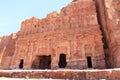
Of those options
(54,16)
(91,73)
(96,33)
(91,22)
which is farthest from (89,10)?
(91,73)

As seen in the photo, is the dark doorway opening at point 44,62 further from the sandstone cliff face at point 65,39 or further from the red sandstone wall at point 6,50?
the red sandstone wall at point 6,50

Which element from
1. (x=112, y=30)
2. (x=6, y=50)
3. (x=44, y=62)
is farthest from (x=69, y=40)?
(x=6, y=50)

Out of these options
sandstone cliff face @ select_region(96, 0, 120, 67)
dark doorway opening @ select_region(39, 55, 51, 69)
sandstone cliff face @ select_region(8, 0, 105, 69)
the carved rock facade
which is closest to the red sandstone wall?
the carved rock facade

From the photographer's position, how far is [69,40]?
909 inches

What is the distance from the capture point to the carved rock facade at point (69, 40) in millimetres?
20891

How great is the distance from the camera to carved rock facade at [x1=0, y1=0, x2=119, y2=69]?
20.9 meters

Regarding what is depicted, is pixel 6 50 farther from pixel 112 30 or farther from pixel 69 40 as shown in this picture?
pixel 112 30

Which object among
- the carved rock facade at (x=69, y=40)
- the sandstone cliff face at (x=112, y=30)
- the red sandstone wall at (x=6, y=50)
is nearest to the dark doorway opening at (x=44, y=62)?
the carved rock facade at (x=69, y=40)

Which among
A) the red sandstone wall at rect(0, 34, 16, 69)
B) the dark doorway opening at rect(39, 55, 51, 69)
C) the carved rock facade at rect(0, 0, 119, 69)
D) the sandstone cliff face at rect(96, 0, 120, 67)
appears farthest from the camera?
the red sandstone wall at rect(0, 34, 16, 69)

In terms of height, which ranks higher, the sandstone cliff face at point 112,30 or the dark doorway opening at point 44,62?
the sandstone cliff face at point 112,30

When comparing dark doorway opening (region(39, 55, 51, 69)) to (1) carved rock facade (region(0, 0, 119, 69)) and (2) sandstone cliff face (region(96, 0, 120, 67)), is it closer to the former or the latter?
(1) carved rock facade (region(0, 0, 119, 69))

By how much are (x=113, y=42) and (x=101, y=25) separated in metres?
5.52

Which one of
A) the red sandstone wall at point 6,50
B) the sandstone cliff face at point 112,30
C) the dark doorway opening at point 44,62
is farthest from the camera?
the red sandstone wall at point 6,50

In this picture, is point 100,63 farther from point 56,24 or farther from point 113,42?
point 56,24
